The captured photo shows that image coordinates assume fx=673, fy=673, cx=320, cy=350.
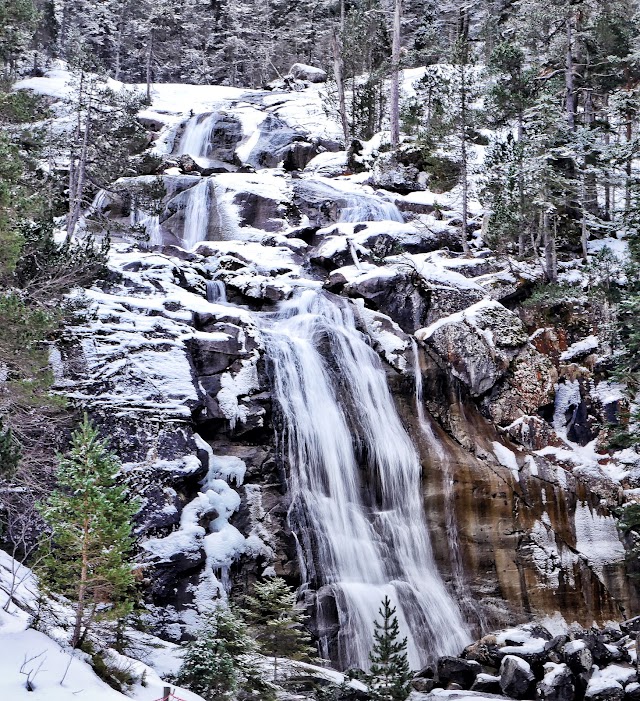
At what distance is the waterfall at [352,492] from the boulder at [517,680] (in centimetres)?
276

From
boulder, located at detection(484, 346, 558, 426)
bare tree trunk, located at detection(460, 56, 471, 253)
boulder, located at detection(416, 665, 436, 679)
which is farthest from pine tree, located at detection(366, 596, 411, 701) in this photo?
bare tree trunk, located at detection(460, 56, 471, 253)

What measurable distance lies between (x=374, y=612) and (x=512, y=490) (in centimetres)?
666

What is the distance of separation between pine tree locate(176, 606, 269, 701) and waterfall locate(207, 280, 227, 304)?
1344 centimetres

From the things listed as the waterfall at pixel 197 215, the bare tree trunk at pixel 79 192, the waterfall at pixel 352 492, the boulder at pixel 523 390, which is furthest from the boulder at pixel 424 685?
the waterfall at pixel 197 215

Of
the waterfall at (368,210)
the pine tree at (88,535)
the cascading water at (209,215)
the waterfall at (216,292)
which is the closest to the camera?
the pine tree at (88,535)

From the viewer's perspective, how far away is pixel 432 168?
35125 millimetres

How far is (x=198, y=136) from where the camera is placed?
4578 centimetres

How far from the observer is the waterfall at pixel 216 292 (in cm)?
2441

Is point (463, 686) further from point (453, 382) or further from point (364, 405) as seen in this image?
point (453, 382)

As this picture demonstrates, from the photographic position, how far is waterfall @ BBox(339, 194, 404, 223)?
32125mm

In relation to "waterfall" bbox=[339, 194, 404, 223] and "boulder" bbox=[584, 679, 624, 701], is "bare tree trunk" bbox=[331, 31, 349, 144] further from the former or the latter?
"boulder" bbox=[584, 679, 624, 701]

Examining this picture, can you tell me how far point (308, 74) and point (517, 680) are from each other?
5621cm

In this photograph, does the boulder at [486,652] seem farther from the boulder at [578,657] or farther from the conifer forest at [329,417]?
the boulder at [578,657]

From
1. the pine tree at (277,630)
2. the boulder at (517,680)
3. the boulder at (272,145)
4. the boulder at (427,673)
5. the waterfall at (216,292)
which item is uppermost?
the boulder at (272,145)
